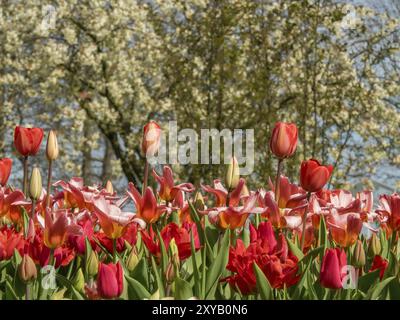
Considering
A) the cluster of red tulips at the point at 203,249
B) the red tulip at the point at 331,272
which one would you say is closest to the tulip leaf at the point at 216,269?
the cluster of red tulips at the point at 203,249

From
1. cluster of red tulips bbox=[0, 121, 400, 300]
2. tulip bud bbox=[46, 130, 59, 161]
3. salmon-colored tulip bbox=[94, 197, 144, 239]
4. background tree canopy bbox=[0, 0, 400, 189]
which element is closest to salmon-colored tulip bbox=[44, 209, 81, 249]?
cluster of red tulips bbox=[0, 121, 400, 300]

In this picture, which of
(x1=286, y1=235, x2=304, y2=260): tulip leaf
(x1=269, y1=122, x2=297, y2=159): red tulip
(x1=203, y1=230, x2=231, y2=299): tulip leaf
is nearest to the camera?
(x1=203, y1=230, x2=231, y2=299): tulip leaf

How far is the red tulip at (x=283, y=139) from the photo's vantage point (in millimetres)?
1930

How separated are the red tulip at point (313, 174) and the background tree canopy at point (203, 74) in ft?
19.4

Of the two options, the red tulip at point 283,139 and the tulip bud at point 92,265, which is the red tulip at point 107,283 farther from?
the red tulip at point 283,139

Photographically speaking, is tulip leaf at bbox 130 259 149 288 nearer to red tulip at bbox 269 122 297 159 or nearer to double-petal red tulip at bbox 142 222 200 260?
double-petal red tulip at bbox 142 222 200 260

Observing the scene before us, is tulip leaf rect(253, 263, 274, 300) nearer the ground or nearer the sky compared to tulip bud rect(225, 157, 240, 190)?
nearer the ground

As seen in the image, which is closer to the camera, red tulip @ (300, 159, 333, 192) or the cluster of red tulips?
the cluster of red tulips

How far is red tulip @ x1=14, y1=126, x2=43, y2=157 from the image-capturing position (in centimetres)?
209

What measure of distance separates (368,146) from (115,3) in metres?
4.40

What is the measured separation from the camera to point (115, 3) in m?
11.9

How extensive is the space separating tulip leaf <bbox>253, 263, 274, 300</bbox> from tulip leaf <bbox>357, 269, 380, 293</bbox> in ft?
0.93

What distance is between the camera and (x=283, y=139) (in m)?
1.93

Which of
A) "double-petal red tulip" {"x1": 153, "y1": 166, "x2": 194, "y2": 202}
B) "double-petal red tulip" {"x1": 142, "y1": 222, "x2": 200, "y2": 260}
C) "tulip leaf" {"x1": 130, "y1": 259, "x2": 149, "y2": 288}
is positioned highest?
"double-petal red tulip" {"x1": 153, "y1": 166, "x2": 194, "y2": 202}
